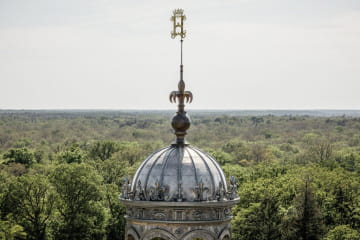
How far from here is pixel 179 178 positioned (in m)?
→ 17.2

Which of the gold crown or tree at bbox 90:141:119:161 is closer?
the gold crown

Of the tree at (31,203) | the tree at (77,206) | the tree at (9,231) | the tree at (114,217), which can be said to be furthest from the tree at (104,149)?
the tree at (9,231)

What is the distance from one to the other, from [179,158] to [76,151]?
103034 mm

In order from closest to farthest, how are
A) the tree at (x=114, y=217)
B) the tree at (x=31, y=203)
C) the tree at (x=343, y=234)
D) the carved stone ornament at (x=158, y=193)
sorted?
the carved stone ornament at (x=158, y=193), the tree at (x=343, y=234), the tree at (x=31, y=203), the tree at (x=114, y=217)

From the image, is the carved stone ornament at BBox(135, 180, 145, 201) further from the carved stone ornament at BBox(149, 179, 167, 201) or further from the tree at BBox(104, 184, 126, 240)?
the tree at BBox(104, 184, 126, 240)

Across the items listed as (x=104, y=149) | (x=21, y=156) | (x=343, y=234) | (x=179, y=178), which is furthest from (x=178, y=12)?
(x=104, y=149)

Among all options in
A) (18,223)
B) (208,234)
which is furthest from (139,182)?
(18,223)

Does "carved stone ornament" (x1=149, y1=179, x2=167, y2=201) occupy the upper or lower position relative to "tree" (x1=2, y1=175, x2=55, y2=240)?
upper

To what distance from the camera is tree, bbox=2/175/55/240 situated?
76.3 metres

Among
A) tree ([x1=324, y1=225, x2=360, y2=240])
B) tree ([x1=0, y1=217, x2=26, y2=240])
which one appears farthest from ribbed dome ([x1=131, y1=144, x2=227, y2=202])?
tree ([x1=0, y1=217, x2=26, y2=240])

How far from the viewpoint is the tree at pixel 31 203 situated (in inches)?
3004

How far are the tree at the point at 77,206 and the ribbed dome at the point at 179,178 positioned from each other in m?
60.7

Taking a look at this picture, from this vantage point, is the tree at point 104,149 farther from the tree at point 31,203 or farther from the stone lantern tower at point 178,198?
the stone lantern tower at point 178,198

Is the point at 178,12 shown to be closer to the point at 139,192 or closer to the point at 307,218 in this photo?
the point at 139,192
